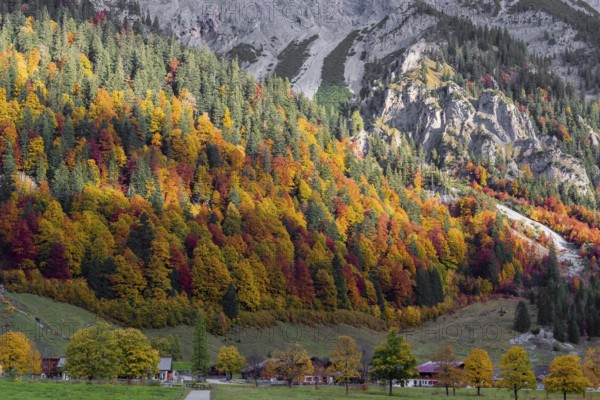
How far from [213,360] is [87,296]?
27.2 metres

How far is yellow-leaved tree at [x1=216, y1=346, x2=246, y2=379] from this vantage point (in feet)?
396

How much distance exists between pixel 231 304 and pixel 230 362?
31799 mm

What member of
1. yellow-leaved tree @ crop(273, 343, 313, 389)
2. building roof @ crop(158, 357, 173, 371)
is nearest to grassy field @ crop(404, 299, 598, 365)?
yellow-leaved tree @ crop(273, 343, 313, 389)

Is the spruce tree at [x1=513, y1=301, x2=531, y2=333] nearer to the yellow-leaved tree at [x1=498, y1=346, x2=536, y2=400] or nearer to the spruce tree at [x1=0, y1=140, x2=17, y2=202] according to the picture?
the yellow-leaved tree at [x1=498, y1=346, x2=536, y2=400]

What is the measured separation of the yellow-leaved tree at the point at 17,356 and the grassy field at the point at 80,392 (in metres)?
22.5

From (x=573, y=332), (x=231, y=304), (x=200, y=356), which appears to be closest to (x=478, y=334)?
(x=573, y=332)

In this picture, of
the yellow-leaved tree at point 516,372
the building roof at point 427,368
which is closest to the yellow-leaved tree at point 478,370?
the yellow-leaved tree at point 516,372

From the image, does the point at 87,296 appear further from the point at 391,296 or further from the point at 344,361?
the point at 391,296

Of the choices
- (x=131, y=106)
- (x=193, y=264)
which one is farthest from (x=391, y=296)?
(x=131, y=106)

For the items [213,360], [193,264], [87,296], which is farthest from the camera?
[193,264]

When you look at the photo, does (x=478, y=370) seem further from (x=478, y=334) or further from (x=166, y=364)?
A: (x=478, y=334)

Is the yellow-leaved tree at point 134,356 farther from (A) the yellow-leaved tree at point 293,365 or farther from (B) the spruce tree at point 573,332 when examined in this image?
(B) the spruce tree at point 573,332

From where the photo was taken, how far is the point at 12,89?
187375 mm

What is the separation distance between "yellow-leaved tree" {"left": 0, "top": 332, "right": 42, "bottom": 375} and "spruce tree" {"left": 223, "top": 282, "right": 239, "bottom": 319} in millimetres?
52863
